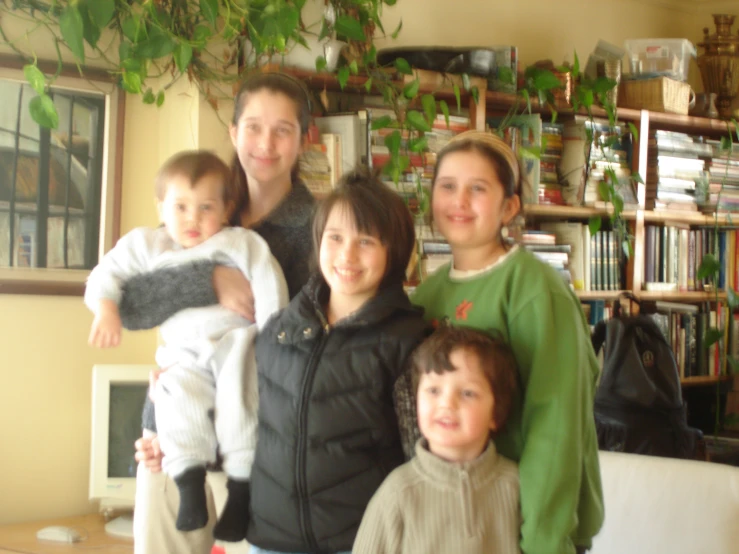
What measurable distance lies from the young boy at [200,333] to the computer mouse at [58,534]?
1181mm

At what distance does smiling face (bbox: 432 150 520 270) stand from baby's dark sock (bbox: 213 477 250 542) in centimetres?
53

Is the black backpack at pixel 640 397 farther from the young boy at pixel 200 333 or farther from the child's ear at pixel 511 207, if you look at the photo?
the young boy at pixel 200 333

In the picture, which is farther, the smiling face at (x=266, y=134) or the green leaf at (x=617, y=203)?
the green leaf at (x=617, y=203)

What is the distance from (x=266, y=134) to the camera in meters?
1.50

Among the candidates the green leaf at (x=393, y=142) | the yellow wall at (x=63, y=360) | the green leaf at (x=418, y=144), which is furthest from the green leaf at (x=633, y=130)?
the yellow wall at (x=63, y=360)

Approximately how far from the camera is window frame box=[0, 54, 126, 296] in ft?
8.19

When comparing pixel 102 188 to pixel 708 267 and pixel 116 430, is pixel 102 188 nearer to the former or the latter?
pixel 116 430

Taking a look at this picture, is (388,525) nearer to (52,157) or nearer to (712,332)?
(52,157)

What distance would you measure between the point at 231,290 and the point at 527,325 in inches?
20.8

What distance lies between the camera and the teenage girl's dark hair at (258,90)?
1522mm

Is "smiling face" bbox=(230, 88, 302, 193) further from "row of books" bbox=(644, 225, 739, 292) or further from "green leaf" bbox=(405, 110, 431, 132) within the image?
"row of books" bbox=(644, 225, 739, 292)

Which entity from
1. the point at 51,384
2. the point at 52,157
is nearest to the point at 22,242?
the point at 52,157

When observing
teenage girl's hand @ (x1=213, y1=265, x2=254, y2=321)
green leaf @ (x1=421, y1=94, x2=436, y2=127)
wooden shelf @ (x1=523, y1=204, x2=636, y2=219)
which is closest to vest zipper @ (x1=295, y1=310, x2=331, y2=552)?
teenage girl's hand @ (x1=213, y1=265, x2=254, y2=321)

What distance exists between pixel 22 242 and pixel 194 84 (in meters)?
0.72
